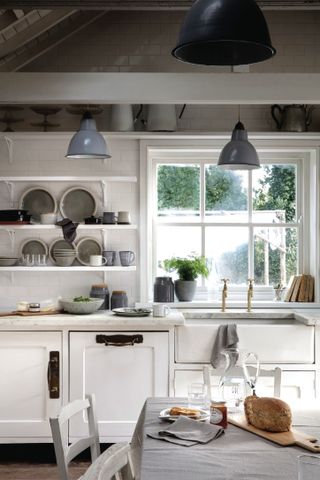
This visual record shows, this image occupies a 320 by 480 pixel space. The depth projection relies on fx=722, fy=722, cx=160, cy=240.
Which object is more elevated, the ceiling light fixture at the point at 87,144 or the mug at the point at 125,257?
the ceiling light fixture at the point at 87,144

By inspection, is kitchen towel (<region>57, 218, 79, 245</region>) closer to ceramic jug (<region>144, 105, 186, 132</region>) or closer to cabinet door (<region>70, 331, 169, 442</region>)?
cabinet door (<region>70, 331, 169, 442</region>)

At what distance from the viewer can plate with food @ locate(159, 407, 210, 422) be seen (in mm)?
3049

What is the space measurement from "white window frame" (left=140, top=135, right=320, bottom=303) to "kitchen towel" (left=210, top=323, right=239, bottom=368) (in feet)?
3.11

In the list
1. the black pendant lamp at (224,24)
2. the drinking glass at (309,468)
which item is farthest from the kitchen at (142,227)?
the drinking glass at (309,468)

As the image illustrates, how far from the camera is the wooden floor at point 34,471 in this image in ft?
16.2

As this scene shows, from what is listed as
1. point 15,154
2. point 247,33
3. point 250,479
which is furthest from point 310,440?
point 15,154

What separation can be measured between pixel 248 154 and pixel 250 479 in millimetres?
3002

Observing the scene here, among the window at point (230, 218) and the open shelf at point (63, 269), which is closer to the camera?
the open shelf at point (63, 269)

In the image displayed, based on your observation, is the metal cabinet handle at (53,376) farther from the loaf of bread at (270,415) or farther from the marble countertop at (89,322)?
the loaf of bread at (270,415)

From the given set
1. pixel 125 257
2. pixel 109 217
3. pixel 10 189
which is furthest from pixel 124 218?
pixel 10 189

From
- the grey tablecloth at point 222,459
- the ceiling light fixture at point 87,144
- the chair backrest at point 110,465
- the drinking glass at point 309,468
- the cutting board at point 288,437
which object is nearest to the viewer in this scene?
the drinking glass at point 309,468

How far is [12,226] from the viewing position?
595 cm

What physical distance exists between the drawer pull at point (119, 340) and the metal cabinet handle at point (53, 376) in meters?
0.35

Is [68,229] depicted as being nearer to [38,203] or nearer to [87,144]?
[38,203]
